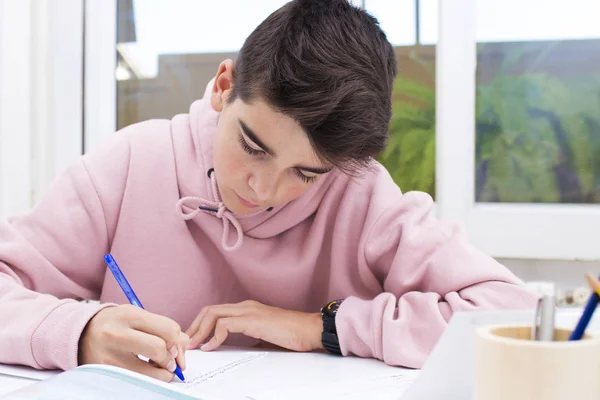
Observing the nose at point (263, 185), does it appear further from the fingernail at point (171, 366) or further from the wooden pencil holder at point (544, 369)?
the wooden pencil holder at point (544, 369)

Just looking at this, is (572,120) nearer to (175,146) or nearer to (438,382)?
(175,146)

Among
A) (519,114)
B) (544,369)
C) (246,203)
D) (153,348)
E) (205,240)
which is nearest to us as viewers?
(544,369)

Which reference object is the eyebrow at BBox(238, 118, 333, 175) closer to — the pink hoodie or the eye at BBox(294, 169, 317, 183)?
the eye at BBox(294, 169, 317, 183)

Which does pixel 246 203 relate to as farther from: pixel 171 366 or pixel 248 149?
pixel 171 366

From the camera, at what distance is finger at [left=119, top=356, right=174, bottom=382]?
2.12 feet

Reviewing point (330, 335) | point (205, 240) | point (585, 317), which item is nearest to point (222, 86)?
point (205, 240)

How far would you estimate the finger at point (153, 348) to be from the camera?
0.64 meters

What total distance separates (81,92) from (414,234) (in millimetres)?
1029

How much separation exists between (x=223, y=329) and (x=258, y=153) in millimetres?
229

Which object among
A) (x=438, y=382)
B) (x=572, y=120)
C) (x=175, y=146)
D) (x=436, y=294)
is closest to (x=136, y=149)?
(x=175, y=146)

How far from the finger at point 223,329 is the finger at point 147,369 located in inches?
6.2

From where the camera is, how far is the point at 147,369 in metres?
0.66

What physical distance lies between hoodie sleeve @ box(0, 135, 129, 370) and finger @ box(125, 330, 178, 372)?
3.1 inches

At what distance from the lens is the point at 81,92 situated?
1585 mm
